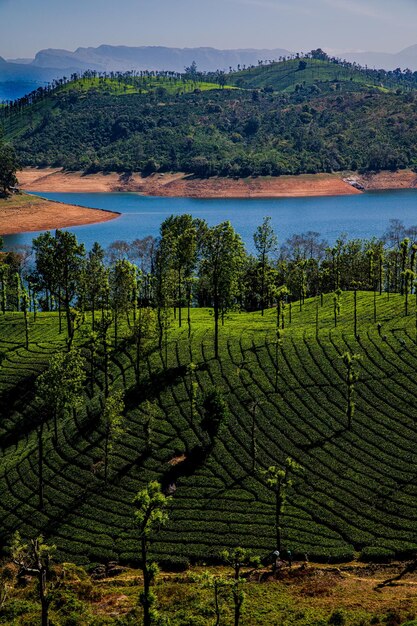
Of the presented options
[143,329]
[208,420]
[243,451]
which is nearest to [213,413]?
[208,420]

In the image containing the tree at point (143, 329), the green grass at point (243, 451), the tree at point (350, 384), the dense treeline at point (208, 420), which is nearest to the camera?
the green grass at point (243, 451)

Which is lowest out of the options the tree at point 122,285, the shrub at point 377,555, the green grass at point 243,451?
the shrub at point 377,555

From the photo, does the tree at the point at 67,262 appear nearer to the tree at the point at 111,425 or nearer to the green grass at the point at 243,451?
the green grass at the point at 243,451

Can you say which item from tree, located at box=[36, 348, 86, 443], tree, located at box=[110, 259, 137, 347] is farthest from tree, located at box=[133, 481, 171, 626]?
tree, located at box=[110, 259, 137, 347]

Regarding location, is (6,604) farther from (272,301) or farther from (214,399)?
(272,301)

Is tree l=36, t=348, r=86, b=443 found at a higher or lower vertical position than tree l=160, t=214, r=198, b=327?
lower

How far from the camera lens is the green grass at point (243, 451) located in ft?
190

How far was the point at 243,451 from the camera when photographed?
67.7 metres

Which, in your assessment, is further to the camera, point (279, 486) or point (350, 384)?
point (350, 384)

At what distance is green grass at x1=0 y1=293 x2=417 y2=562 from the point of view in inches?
2276

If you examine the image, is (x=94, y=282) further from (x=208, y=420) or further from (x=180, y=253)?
(x=208, y=420)

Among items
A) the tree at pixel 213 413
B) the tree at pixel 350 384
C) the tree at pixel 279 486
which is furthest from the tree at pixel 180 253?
the tree at pixel 279 486

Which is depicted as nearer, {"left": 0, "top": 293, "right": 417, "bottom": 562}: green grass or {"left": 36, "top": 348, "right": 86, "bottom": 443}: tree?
{"left": 0, "top": 293, "right": 417, "bottom": 562}: green grass

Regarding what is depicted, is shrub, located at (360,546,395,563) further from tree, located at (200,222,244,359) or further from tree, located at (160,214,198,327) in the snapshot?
tree, located at (160,214,198,327)
